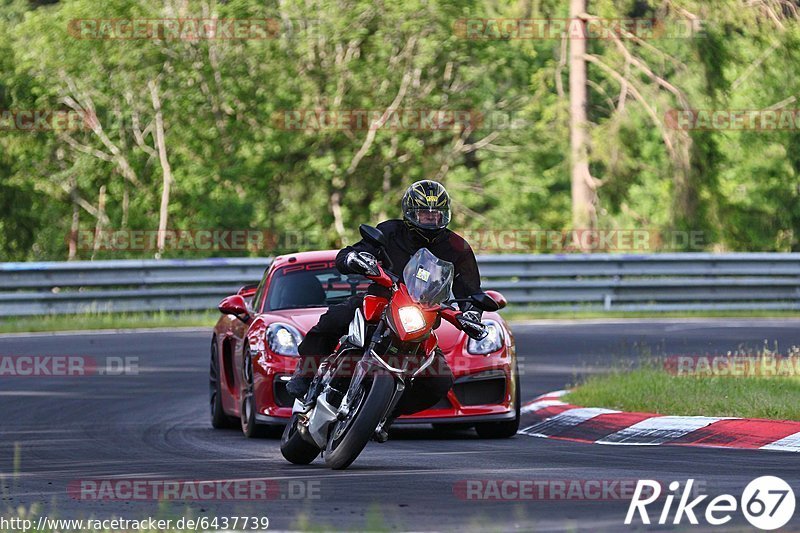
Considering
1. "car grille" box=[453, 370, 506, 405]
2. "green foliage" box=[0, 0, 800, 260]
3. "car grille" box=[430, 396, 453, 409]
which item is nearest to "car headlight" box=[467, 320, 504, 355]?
"car grille" box=[453, 370, 506, 405]

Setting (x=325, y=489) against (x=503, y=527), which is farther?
(x=325, y=489)

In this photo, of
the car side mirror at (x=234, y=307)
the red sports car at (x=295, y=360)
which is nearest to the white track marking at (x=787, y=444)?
the red sports car at (x=295, y=360)

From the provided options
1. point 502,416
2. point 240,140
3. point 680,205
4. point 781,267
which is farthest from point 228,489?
point 240,140

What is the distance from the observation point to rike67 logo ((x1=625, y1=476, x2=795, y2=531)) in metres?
6.57

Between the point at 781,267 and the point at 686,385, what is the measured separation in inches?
566

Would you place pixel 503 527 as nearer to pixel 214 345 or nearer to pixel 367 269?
pixel 367 269

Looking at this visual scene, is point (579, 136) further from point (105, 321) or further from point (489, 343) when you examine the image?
point (489, 343)

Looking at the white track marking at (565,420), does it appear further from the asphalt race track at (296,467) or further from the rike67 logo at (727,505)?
the rike67 logo at (727,505)

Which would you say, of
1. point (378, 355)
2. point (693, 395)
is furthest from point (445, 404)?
point (378, 355)

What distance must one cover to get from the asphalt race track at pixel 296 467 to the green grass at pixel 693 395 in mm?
1143

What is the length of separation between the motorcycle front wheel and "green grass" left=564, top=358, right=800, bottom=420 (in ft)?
11.0

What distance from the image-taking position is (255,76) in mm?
38125

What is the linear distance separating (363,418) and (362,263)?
827 mm

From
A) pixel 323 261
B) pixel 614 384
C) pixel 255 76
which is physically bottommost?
pixel 614 384
